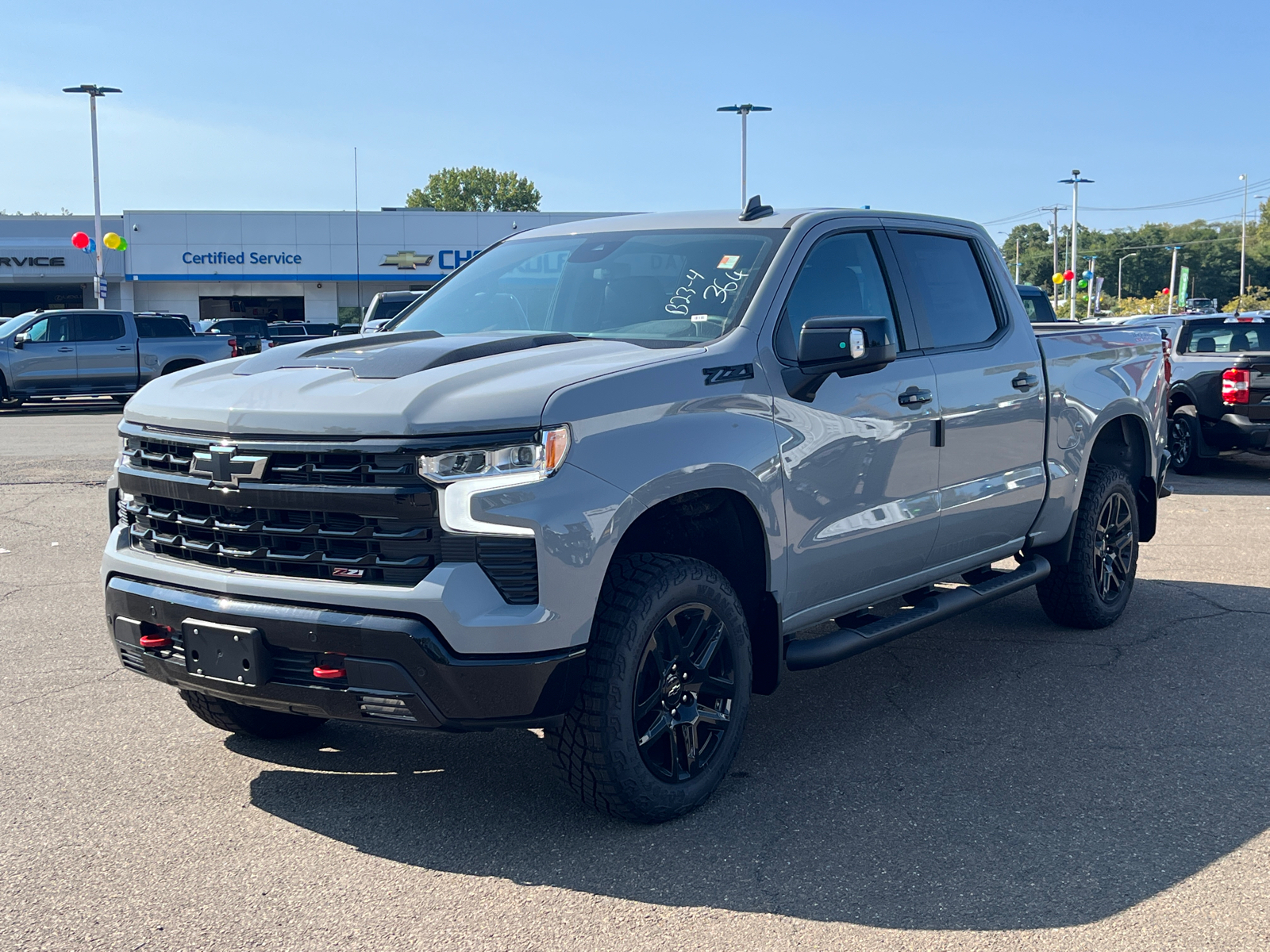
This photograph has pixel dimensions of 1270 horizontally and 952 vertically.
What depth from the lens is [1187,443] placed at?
13.8m

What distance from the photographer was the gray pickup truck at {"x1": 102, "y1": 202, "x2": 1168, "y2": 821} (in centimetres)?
358

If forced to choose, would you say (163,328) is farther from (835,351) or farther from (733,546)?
(835,351)

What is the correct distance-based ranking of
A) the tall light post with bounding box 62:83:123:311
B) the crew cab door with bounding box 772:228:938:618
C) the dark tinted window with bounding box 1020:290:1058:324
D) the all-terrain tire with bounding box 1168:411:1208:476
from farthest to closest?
the tall light post with bounding box 62:83:123:311, the dark tinted window with bounding box 1020:290:1058:324, the all-terrain tire with bounding box 1168:411:1208:476, the crew cab door with bounding box 772:228:938:618

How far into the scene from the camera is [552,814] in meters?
4.14

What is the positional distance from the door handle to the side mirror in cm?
44

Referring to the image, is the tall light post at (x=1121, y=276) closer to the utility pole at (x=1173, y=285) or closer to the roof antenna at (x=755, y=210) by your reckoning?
the utility pole at (x=1173, y=285)

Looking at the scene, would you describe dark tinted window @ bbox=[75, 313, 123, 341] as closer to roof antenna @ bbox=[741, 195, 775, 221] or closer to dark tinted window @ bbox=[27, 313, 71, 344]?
dark tinted window @ bbox=[27, 313, 71, 344]

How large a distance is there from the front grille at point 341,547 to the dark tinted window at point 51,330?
21.3m

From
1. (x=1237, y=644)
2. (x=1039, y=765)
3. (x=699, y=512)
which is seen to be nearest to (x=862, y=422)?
(x=699, y=512)

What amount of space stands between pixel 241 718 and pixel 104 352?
823 inches

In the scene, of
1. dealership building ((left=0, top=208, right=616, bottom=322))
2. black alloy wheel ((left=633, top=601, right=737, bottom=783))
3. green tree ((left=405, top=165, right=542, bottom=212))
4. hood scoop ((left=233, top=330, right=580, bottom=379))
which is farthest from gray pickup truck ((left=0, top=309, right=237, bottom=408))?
green tree ((left=405, top=165, right=542, bottom=212))

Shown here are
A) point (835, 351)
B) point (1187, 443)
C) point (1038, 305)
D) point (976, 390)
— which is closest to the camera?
point (835, 351)

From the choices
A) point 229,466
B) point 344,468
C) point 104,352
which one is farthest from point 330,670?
point 104,352

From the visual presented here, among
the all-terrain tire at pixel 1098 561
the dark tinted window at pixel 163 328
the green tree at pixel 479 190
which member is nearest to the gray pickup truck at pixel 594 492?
the all-terrain tire at pixel 1098 561
